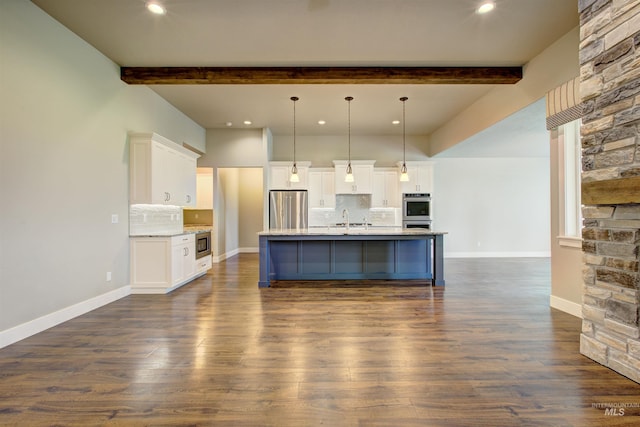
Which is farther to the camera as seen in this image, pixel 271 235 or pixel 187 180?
pixel 187 180

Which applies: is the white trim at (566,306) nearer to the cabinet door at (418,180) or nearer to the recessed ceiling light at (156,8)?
the cabinet door at (418,180)

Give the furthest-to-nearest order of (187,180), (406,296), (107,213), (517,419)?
(187,180) → (406,296) → (107,213) → (517,419)

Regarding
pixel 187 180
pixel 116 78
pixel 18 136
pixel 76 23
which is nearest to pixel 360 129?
pixel 187 180

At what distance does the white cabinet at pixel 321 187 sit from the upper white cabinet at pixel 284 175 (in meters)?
0.21

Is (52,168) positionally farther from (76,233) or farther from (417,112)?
(417,112)

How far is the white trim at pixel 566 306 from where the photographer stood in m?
3.33

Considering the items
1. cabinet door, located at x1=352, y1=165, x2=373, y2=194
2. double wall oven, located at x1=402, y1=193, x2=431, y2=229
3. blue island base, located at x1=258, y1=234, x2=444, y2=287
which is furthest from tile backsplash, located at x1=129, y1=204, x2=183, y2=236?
double wall oven, located at x1=402, y1=193, x2=431, y2=229

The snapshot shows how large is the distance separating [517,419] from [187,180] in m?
5.53

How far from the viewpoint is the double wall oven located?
23.7 ft

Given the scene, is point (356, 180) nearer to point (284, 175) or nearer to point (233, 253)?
point (284, 175)

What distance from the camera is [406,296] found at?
165 inches

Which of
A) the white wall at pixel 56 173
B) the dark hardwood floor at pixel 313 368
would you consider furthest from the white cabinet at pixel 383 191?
the white wall at pixel 56 173

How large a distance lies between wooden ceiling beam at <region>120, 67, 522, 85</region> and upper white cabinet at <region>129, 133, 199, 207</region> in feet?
2.78

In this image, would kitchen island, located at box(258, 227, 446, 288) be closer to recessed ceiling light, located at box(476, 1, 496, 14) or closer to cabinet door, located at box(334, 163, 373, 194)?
cabinet door, located at box(334, 163, 373, 194)
